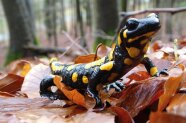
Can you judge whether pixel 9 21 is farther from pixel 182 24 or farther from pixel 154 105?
pixel 182 24

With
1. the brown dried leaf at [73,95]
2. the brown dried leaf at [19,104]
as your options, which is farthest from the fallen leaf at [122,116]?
the brown dried leaf at [19,104]

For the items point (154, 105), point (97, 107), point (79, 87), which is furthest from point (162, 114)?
point (79, 87)

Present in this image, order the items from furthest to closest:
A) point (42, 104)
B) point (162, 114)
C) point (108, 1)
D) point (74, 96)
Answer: point (108, 1)
point (42, 104)
point (74, 96)
point (162, 114)

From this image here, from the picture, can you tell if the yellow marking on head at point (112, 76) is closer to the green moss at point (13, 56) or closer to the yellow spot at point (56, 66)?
the yellow spot at point (56, 66)

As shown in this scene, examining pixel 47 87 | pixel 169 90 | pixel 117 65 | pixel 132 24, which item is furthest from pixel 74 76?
pixel 169 90

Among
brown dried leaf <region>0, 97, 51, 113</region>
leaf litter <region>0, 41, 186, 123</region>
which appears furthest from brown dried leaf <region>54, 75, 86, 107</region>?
brown dried leaf <region>0, 97, 51, 113</region>

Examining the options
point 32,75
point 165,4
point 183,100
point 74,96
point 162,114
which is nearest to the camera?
point 162,114

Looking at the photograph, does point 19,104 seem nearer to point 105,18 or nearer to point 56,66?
point 56,66
